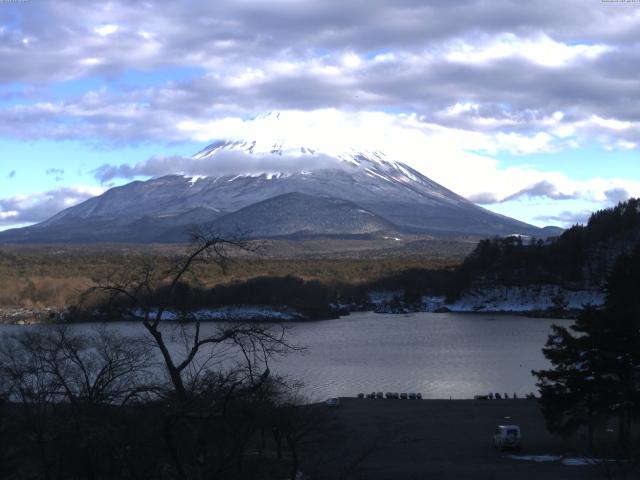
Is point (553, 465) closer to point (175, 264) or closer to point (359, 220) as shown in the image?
point (175, 264)

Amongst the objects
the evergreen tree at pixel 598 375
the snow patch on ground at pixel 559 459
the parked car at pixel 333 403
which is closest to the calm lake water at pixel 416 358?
the parked car at pixel 333 403

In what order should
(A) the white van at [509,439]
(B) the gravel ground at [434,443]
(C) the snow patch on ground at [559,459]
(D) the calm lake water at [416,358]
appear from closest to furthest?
(B) the gravel ground at [434,443] < (C) the snow patch on ground at [559,459] < (A) the white van at [509,439] < (D) the calm lake water at [416,358]

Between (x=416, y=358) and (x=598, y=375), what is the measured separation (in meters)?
19.8

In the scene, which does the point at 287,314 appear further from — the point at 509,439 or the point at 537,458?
the point at 537,458

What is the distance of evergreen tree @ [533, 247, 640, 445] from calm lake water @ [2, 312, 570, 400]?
19.3 feet

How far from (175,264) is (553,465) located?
10153 mm

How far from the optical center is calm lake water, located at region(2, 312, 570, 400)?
28359 millimetres

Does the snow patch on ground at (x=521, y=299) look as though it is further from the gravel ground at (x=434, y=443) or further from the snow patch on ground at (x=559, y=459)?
the snow patch on ground at (x=559, y=459)

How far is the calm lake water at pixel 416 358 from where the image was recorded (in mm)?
28359

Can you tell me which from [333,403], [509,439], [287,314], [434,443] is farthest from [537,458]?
[287,314]

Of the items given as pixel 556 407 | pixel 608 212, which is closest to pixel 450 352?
pixel 556 407

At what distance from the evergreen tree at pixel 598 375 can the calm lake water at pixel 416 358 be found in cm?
587

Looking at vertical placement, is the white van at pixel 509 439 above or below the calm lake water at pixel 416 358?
above

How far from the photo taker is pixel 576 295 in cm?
6606
